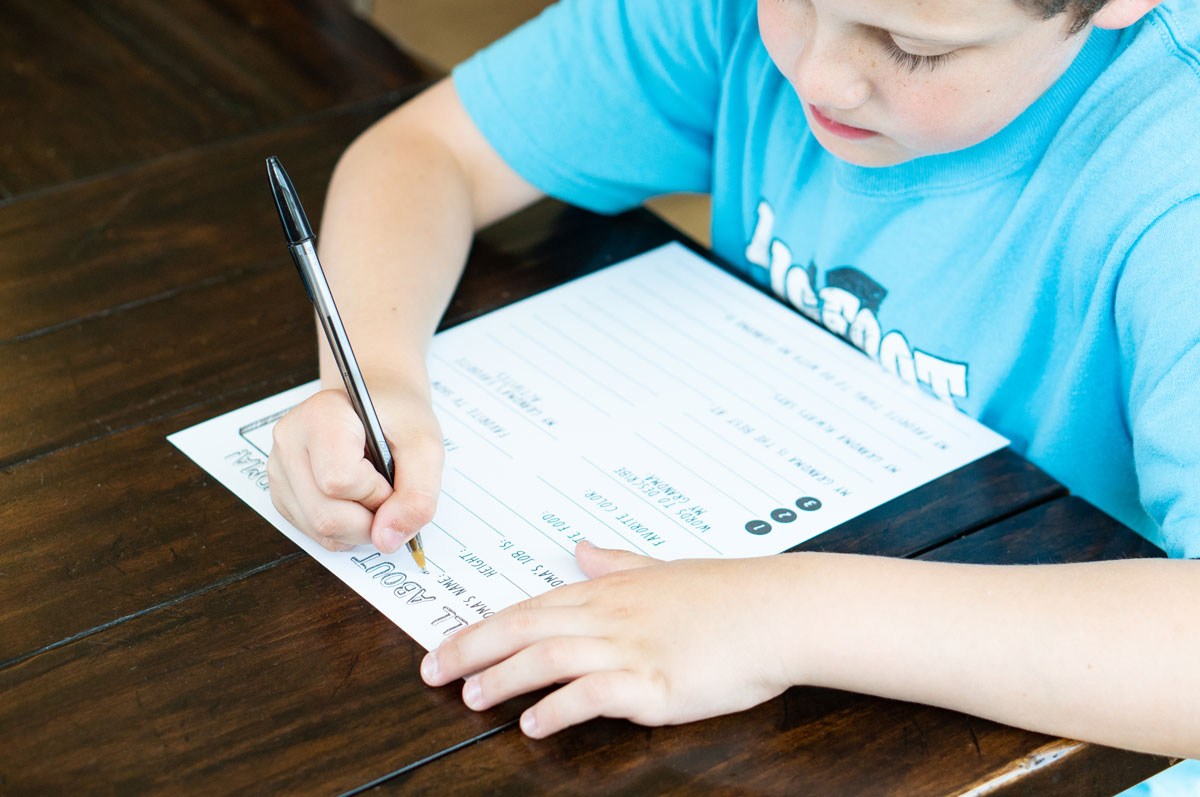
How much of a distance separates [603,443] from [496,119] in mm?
384

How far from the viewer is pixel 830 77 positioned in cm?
71

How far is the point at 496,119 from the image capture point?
3.37ft

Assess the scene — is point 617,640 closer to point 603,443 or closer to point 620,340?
point 603,443

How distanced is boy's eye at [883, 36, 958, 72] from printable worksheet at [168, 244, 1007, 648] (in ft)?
0.71

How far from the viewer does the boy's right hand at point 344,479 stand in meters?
0.66

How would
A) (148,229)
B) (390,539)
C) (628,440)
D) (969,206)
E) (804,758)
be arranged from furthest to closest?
(148,229) < (969,206) < (628,440) < (390,539) < (804,758)

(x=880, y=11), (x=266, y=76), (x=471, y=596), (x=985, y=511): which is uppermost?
(x=880, y=11)

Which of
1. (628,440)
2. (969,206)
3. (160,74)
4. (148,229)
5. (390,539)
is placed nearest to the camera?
(390,539)

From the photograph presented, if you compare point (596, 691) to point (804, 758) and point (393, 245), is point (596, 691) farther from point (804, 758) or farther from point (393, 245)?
point (393, 245)

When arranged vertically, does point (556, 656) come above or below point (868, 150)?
below

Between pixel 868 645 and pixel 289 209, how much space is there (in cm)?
36

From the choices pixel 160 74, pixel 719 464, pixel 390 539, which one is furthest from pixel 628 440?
pixel 160 74

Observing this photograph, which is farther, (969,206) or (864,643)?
(969,206)

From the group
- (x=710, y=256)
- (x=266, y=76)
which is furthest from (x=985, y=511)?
(x=266, y=76)
